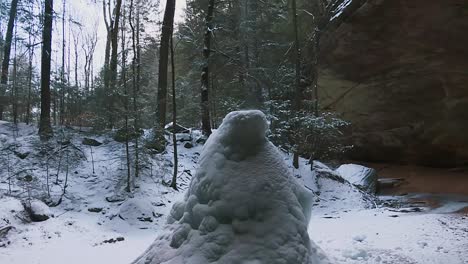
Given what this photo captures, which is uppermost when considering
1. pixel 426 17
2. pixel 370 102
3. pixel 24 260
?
pixel 426 17

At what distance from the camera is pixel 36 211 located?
9391mm

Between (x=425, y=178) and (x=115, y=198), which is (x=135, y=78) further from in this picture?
(x=425, y=178)

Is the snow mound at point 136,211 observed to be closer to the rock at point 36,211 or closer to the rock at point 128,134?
the rock at point 36,211

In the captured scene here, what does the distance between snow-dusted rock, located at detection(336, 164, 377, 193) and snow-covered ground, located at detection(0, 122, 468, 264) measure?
0.99 m

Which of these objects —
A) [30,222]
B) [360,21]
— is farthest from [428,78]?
[30,222]

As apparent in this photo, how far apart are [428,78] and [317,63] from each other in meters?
4.79

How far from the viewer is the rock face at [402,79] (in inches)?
612

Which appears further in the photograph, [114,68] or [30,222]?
[114,68]

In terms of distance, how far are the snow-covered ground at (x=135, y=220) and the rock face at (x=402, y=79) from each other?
5.24 m

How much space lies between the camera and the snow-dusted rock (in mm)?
14616

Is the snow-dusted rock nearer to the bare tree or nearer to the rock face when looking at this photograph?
the rock face

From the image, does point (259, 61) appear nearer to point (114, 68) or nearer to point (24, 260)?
point (114, 68)

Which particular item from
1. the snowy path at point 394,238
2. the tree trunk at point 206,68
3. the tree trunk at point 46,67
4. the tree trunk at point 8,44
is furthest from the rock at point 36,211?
the tree trunk at point 8,44

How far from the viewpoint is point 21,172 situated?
38.3 ft
